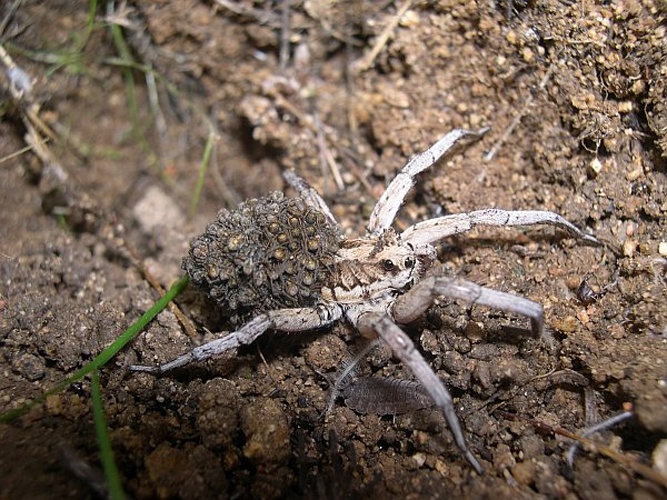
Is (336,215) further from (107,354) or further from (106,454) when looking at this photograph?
(106,454)

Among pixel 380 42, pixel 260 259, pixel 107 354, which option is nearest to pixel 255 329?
pixel 260 259

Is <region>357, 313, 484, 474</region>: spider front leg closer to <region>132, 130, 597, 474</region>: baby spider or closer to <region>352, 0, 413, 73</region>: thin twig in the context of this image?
<region>132, 130, 597, 474</region>: baby spider

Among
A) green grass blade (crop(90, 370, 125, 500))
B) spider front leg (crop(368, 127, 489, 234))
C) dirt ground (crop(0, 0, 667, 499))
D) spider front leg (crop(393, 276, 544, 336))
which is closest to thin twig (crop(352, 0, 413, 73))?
dirt ground (crop(0, 0, 667, 499))

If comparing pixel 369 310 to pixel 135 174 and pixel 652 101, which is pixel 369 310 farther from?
pixel 135 174

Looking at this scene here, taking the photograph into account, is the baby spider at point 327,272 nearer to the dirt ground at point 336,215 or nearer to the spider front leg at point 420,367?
the spider front leg at point 420,367

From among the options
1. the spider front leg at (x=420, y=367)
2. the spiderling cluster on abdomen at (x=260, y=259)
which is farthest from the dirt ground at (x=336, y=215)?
the spiderling cluster on abdomen at (x=260, y=259)

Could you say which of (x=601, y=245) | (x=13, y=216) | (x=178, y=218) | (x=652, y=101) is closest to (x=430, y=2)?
(x=652, y=101)
